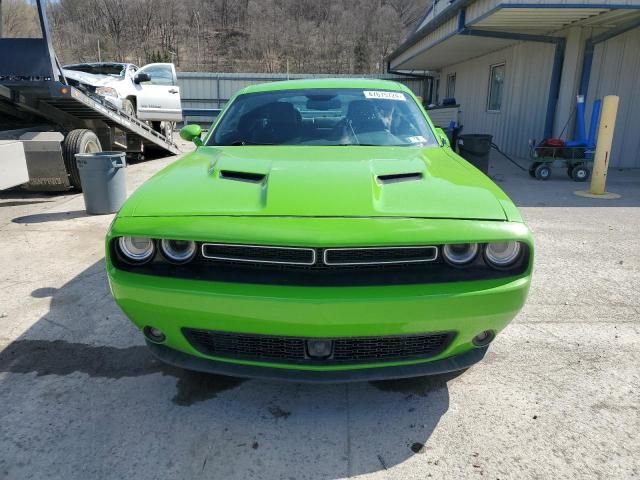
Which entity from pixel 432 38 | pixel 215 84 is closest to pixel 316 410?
pixel 432 38

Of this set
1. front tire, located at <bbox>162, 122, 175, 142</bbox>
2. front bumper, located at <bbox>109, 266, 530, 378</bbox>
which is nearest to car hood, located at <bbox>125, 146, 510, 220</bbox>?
front bumper, located at <bbox>109, 266, 530, 378</bbox>

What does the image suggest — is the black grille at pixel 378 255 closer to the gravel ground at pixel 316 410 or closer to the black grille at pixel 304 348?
the black grille at pixel 304 348

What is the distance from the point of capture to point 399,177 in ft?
7.98

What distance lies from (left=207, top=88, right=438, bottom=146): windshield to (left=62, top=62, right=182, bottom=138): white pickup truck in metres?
6.13

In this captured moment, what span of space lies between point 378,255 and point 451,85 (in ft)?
60.5

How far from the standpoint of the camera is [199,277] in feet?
6.60

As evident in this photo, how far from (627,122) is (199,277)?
10.9 meters

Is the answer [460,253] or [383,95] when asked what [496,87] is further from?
[460,253]

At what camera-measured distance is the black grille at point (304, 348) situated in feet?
6.81

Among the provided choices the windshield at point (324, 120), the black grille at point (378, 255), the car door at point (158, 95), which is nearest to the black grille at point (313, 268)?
the black grille at point (378, 255)

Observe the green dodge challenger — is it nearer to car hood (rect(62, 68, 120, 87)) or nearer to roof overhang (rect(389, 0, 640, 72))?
roof overhang (rect(389, 0, 640, 72))

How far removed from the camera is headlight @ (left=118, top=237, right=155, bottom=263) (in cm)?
211

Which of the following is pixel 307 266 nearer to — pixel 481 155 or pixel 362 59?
pixel 481 155

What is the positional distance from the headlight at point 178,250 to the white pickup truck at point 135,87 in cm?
755
